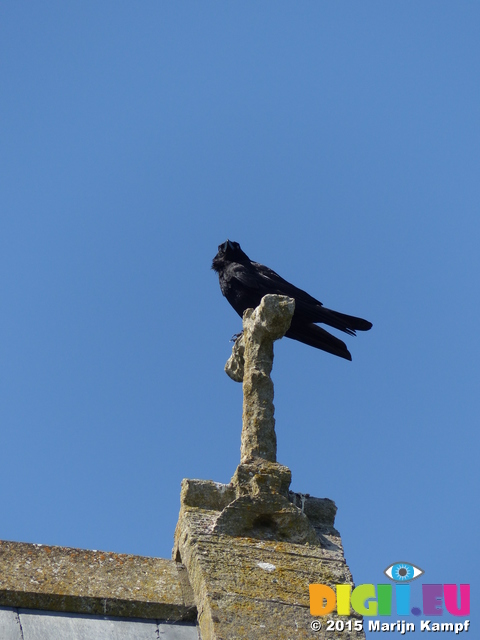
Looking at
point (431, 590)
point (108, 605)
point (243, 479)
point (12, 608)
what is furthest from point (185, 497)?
point (431, 590)

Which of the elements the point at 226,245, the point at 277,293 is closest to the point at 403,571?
the point at 277,293

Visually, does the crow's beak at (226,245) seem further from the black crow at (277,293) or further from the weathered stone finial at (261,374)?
the weathered stone finial at (261,374)

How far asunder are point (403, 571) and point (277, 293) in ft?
13.7

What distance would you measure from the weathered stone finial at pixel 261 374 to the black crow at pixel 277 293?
2.59 m

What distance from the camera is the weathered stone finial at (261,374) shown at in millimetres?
4707

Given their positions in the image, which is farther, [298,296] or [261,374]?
[298,296]

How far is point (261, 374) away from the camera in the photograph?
4906 millimetres

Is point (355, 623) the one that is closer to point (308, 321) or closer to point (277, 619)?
point (277, 619)

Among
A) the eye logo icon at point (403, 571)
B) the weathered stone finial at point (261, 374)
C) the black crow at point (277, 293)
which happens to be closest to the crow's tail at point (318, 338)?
the black crow at point (277, 293)

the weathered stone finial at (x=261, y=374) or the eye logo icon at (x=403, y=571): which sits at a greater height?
the weathered stone finial at (x=261, y=374)

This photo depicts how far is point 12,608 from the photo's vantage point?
12.9ft

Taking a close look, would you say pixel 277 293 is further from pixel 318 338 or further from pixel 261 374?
pixel 261 374

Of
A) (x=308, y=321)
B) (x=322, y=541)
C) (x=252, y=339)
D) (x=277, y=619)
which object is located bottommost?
(x=277, y=619)

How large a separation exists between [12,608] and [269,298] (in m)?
2.00
